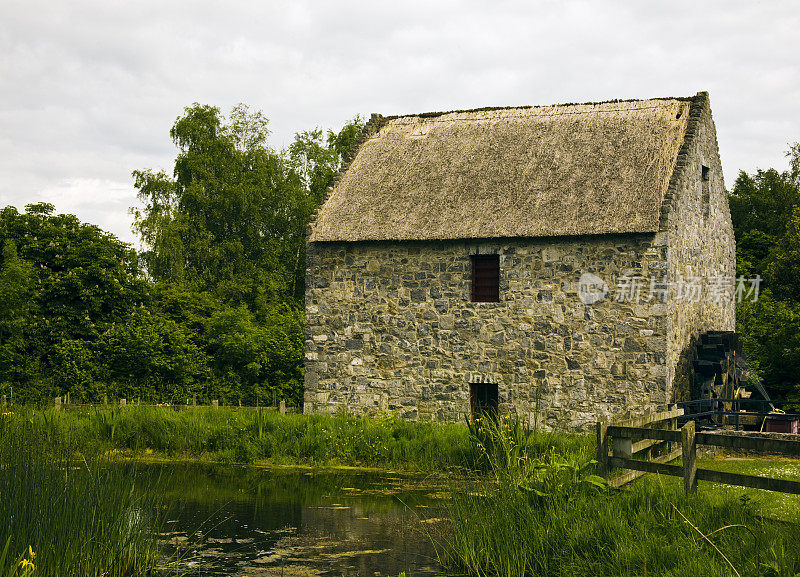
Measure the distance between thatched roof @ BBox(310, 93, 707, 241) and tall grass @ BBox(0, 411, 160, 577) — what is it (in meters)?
10.4

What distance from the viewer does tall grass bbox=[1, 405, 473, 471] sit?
49.4 ft

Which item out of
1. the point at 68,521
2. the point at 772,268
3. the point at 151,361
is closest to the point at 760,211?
the point at 772,268

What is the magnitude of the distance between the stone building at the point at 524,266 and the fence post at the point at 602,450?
21.4ft

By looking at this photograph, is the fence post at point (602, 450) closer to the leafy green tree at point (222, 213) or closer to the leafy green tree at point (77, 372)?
the leafy green tree at point (77, 372)

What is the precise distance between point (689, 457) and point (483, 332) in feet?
29.7

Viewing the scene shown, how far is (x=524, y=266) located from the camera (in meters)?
16.8

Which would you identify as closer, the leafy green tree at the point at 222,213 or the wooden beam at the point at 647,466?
the wooden beam at the point at 647,466

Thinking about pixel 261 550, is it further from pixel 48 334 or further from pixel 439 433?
pixel 48 334

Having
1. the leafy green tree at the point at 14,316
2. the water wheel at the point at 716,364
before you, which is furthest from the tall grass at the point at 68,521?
the water wheel at the point at 716,364

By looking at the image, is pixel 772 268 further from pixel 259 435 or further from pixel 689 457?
pixel 689 457

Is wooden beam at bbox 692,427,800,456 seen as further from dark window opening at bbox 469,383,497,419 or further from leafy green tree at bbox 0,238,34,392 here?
leafy green tree at bbox 0,238,34,392

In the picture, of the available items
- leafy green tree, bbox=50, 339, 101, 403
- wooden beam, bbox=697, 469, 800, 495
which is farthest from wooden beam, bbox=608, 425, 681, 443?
leafy green tree, bbox=50, 339, 101, 403

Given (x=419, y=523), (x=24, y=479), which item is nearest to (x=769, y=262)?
(x=419, y=523)

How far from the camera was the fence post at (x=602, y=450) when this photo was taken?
29.2 ft
